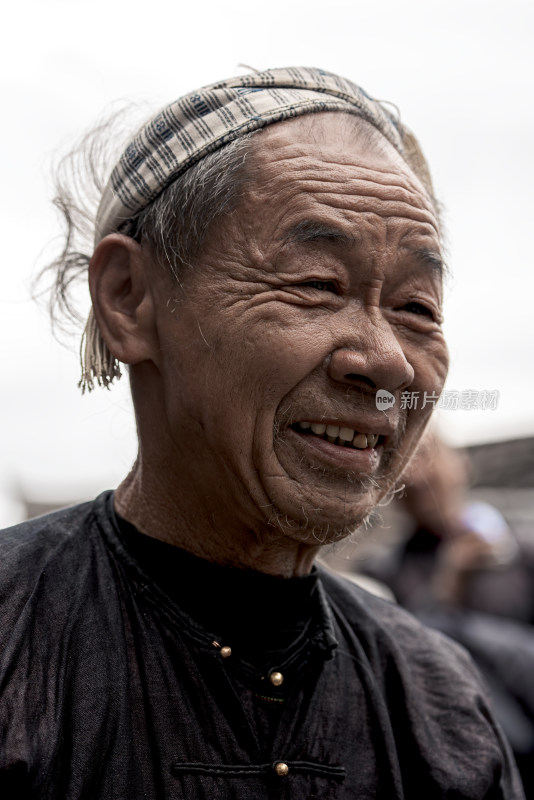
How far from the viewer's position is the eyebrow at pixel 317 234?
1.80 meters

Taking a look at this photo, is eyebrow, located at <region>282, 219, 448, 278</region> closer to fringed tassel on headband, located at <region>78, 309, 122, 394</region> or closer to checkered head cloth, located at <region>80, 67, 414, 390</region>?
checkered head cloth, located at <region>80, 67, 414, 390</region>

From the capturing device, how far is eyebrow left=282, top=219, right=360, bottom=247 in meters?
1.80

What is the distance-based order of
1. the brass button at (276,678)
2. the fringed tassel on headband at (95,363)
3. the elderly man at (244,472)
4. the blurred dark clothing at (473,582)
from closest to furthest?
the elderly man at (244,472), the brass button at (276,678), the fringed tassel on headband at (95,363), the blurred dark clothing at (473,582)

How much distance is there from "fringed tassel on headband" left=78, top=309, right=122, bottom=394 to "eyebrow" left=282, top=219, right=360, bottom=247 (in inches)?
25.3

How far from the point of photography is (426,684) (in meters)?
2.20

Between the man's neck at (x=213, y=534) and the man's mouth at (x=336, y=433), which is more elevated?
the man's mouth at (x=336, y=433)

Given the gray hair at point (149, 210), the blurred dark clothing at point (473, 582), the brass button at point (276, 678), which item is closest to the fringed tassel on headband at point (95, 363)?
the gray hair at point (149, 210)

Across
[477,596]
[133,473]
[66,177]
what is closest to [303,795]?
[133,473]

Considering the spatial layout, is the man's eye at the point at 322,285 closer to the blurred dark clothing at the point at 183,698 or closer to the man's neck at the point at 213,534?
the man's neck at the point at 213,534

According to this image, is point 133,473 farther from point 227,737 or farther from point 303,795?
point 303,795

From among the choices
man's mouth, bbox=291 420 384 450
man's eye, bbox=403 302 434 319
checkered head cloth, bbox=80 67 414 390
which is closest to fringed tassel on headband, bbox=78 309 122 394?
checkered head cloth, bbox=80 67 414 390

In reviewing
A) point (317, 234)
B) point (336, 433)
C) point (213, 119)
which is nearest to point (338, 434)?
point (336, 433)

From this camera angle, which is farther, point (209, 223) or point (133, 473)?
point (133, 473)

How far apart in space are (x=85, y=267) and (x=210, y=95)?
2.50 ft
